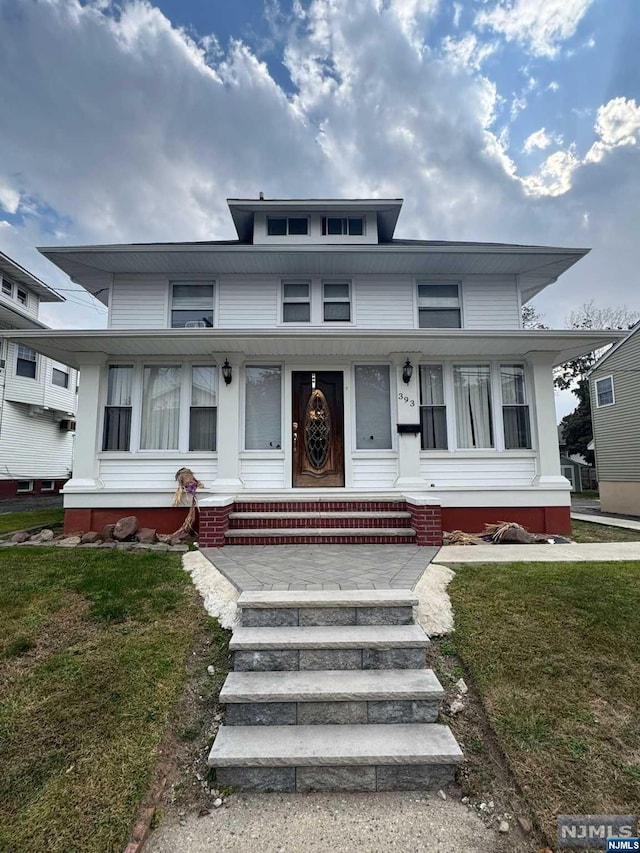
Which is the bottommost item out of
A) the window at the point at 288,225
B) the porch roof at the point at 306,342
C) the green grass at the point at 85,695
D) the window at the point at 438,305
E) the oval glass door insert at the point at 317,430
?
the green grass at the point at 85,695

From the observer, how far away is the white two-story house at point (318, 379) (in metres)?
6.71

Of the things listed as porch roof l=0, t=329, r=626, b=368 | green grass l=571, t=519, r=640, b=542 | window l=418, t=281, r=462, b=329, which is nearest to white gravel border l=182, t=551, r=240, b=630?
porch roof l=0, t=329, r=626, b=368

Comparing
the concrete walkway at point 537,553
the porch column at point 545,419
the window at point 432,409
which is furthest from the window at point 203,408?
the porch column at point 545,419

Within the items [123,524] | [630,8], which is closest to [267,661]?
[123,524]

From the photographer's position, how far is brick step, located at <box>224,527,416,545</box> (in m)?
5.48

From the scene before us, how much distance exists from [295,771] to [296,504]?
413 centimetres

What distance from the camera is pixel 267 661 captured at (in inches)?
104

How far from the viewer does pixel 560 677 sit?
8.65 feet

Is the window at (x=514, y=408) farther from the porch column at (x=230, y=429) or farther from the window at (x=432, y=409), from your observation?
the porch column at (x=230, y=429)

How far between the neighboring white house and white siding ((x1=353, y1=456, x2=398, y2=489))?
13046 mm

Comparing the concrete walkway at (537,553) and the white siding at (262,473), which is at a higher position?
the white siding at (262,473)

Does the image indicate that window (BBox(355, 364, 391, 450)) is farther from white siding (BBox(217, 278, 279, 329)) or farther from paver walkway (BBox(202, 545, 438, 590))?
paver walkway (BBox(202, 545, 438, 590))

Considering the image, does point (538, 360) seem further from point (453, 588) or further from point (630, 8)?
point (630, 8)

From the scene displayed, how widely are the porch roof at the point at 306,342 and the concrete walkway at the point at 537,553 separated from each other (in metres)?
3.31
